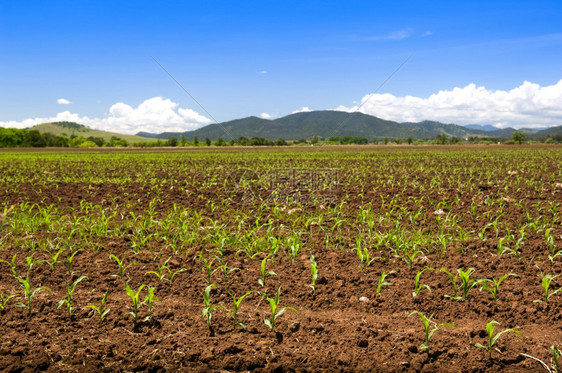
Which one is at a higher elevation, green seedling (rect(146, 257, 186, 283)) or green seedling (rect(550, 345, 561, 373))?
green seedling (rect(146, 257, 186, 283))

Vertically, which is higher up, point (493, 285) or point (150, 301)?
point (150, 301)

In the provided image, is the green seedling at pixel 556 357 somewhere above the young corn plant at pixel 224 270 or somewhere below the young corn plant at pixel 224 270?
below

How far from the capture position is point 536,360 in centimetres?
361

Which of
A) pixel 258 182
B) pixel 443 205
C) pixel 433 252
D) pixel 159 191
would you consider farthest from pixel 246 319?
pixel 258 182

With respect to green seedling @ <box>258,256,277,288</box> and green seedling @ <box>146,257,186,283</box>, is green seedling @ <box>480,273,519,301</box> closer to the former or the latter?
green seedling @ <box>258,256,277,288</box>

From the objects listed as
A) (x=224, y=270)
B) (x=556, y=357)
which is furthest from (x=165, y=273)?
(x=556, y=357)

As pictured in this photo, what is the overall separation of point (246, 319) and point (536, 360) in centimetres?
281

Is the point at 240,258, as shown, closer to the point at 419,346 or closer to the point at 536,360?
the point at 419,346

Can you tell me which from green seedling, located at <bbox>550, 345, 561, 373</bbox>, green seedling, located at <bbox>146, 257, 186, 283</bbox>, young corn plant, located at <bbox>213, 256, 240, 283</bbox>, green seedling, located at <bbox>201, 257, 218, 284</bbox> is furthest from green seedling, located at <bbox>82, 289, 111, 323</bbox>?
green seedling, located at <bbox>550, 345, 561, 373</bbox>

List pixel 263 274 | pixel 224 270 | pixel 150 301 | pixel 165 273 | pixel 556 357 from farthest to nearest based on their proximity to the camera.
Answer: pixel 165 273 → pixel 224 270 → pixel 263 274 → pixel 150 301 → pixel 556 357

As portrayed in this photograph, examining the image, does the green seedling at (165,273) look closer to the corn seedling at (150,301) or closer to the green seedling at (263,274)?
the corn seedling at (150,301)

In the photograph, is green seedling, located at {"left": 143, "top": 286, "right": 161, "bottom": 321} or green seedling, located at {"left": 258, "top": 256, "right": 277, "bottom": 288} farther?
green seedling, located at {"left": 258, "top": 256, "right": 277, "bottom": 288}

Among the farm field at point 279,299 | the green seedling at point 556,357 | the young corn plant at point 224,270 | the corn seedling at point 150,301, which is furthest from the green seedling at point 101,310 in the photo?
the green seedling at point 556,357

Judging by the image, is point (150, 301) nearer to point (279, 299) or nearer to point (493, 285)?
point (279, 299)
